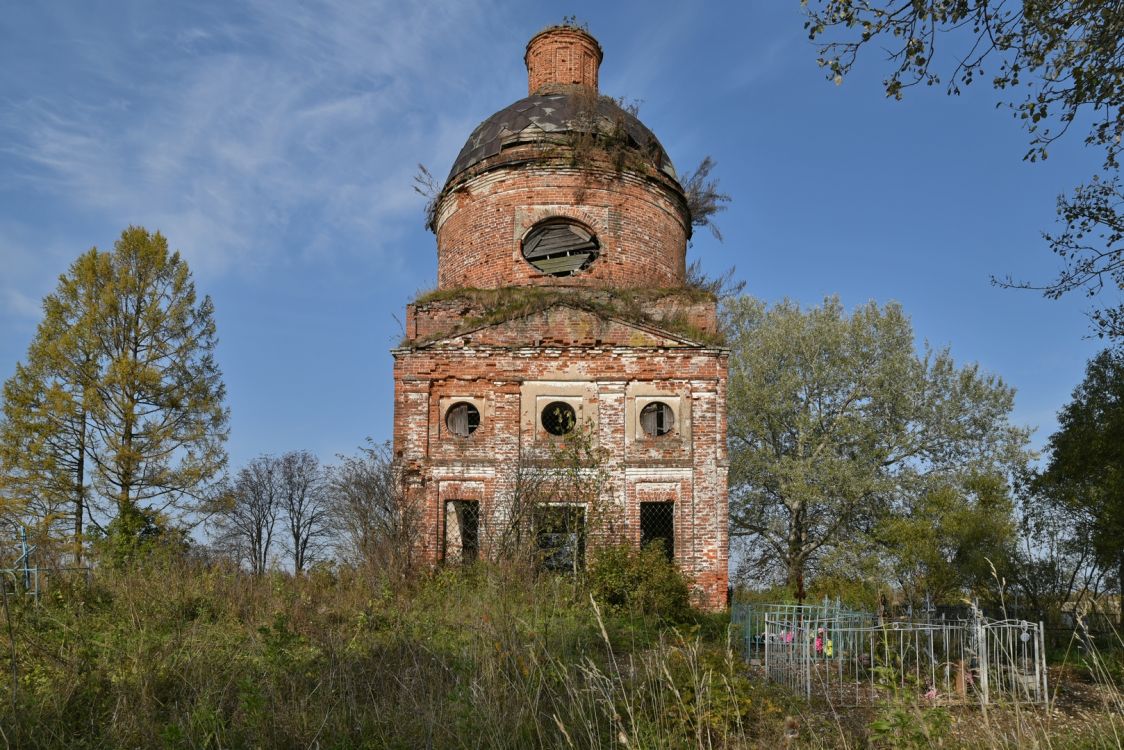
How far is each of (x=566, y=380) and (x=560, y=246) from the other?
3.65m

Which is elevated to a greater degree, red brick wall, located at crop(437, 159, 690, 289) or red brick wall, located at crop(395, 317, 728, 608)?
red brick wall, located at crop(437, 159, 690, 289)

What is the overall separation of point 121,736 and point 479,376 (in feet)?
39.1

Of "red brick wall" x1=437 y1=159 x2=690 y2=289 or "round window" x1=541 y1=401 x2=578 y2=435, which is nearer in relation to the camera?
"round window" x1=541 y1=401 x2=578 y2=435

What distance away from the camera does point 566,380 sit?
1697cm

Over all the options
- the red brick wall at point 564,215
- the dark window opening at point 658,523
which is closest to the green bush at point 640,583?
the dark window opening at point 658,523

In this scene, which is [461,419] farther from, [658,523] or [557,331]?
[658,523]

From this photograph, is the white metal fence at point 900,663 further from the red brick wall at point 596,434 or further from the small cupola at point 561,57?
the small cupola at point 561,57

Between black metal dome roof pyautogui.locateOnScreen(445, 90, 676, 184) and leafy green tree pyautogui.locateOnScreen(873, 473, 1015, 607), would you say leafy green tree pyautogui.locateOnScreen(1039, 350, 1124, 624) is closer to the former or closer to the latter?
leafy green tree pyautogui.locateOnScreen(873, 473, 1015, 607)

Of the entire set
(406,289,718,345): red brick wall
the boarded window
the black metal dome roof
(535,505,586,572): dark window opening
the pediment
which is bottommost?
(535,505,586,572): dark window opening

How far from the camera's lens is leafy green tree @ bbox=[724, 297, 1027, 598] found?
27.1 meters

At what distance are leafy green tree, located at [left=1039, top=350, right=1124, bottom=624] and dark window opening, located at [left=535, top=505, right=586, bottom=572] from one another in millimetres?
9328

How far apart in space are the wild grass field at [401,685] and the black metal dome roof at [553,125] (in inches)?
445

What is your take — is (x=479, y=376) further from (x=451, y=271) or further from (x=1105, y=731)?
(x=1105, y=731)

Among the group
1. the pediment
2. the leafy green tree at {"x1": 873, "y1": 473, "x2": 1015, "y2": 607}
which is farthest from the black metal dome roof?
the leafy green tree at {"x1": 873, "y1": 473, "x2": 1015, "y2": 607}
